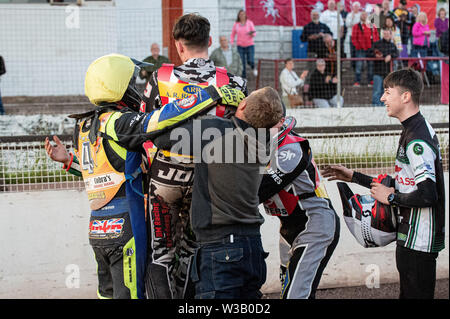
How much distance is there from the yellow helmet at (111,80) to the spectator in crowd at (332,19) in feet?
21.9

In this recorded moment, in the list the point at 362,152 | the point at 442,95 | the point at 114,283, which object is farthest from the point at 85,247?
the point at 442,95

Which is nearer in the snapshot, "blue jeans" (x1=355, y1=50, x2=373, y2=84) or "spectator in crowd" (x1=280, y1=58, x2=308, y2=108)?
"spectator in crowd" (x1=280, y1=58, x2=308, y2=108)

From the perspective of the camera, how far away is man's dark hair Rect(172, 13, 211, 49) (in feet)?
12.3

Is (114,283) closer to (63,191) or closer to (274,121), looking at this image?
(274,121)

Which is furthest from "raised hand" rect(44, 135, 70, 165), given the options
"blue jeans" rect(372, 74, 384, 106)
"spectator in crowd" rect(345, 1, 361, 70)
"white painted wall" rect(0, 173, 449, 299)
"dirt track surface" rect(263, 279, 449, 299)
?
"spectator in crowd" rect(345, 1, 361, 70)

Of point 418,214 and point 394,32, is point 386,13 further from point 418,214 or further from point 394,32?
point 418,214

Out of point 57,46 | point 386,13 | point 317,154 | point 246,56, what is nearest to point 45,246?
point 317,154

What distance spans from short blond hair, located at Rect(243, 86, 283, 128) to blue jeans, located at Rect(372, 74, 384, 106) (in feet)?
22.2

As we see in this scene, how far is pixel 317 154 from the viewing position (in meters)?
6.11

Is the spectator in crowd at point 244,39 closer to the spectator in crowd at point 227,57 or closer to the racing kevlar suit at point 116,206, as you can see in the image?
the spectator in crowd at point 227,57

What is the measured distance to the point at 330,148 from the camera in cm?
609

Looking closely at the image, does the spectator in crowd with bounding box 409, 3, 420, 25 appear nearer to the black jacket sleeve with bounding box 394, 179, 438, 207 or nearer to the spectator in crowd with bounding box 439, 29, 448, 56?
the spectator in crowd with bounding box 439, 29, 448, 56

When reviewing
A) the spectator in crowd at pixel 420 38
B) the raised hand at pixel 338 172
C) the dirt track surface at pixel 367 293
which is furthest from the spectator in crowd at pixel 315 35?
the raised hand at pixel 338 172

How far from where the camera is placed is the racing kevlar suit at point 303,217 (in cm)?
381
